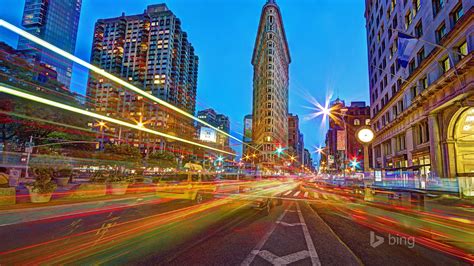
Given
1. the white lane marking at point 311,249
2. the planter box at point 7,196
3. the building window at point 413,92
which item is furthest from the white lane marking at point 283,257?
the building window at point 413,92

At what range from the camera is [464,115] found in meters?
18.8

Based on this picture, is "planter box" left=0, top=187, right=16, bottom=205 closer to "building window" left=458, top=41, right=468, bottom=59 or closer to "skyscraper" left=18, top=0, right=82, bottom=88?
"building window" left=458, top=41, right=468, bottom=59

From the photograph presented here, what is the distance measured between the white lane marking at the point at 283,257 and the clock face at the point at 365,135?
6762 mm

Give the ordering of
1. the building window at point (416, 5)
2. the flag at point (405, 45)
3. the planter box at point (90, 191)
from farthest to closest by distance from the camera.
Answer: the building window at point (416, 5) < the flag at point (405, 45) < the planter box at point (90, 191)

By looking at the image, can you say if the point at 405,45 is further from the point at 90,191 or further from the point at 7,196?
the point at 7,196

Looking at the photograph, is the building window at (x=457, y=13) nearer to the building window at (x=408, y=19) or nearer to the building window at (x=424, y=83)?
the building window at (x=424, y=83)

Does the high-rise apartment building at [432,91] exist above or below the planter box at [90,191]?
above

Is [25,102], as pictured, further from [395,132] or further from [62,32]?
[62,32]

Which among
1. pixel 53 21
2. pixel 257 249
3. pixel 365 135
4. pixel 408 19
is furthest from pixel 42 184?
pixel 53 21

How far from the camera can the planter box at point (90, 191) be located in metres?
15.2

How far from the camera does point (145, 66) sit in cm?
13312

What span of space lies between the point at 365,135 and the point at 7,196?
1716 cm

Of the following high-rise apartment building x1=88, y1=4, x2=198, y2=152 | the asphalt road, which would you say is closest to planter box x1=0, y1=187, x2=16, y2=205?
the asphalt road

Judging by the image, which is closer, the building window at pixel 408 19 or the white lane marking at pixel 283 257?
the white lane marking at pixel 283 257
